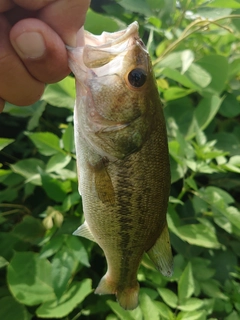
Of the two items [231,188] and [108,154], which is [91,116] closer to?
[108,154]

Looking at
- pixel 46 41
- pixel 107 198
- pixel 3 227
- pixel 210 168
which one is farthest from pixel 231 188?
pixel 46 41

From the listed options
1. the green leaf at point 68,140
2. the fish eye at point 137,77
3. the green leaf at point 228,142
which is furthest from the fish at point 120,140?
the green leaf at point 228,142

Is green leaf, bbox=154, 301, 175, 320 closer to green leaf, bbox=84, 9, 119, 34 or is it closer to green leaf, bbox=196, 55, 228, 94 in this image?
green leaf, bbox=196, 55, 228, 94

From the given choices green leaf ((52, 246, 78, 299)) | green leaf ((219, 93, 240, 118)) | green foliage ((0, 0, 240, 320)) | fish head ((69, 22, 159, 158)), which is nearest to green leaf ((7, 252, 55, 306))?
green foliage ((0, 0, 240, 320))

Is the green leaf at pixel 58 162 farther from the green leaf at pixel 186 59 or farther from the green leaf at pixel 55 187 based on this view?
the green leaf at pixel 186 59

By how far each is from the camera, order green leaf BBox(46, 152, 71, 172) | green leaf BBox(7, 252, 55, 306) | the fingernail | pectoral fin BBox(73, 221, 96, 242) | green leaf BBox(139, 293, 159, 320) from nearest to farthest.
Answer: the fingernail, pectoral fin BBox(73, 221, 96, 242), green leaf BBox(139, 293, 159, 320), green leaf BBox(7, 252, 55, 306), green leaf BBox(46, 152, 71, 172)

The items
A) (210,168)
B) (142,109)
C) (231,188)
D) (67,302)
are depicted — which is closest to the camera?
(142,109)

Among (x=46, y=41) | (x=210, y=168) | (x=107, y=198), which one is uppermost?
(x=46, y=41)

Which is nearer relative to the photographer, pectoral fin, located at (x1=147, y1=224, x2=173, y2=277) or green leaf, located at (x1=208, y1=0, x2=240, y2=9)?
pectoral fin, located at (x1=147, y1=224, x2=173, y2=277)
